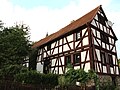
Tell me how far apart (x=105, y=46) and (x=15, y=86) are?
42.9 feet

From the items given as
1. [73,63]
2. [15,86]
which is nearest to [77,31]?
[73,63]

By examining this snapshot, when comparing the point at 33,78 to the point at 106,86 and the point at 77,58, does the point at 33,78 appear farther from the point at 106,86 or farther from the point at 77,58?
the point at 106,86

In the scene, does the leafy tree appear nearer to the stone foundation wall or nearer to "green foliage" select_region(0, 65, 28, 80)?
"green foliage" select_region(0, 65, 28, 80)

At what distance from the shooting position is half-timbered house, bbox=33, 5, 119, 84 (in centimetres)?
2036

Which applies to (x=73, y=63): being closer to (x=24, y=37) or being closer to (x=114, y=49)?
(x=114, y=49)

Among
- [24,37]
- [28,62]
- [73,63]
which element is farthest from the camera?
[28,62]

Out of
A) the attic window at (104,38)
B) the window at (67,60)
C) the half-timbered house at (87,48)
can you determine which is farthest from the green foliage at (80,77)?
the attic window at (104,38)

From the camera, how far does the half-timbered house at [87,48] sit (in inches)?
802

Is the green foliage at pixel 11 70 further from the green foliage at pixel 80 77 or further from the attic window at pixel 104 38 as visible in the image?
the attic window at pixel 104 38

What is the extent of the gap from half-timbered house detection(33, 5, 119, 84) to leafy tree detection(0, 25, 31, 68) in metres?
3.37

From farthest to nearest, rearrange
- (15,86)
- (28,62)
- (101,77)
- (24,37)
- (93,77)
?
(28,62) → (24,37) → (101,77) → (93,77) → (15,86)

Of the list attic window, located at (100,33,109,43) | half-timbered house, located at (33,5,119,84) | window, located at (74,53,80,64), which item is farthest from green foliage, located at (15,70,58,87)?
attic window, located at (100,33,109,43)

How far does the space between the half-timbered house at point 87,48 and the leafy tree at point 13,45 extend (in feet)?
11.1

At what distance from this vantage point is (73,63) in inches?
859
